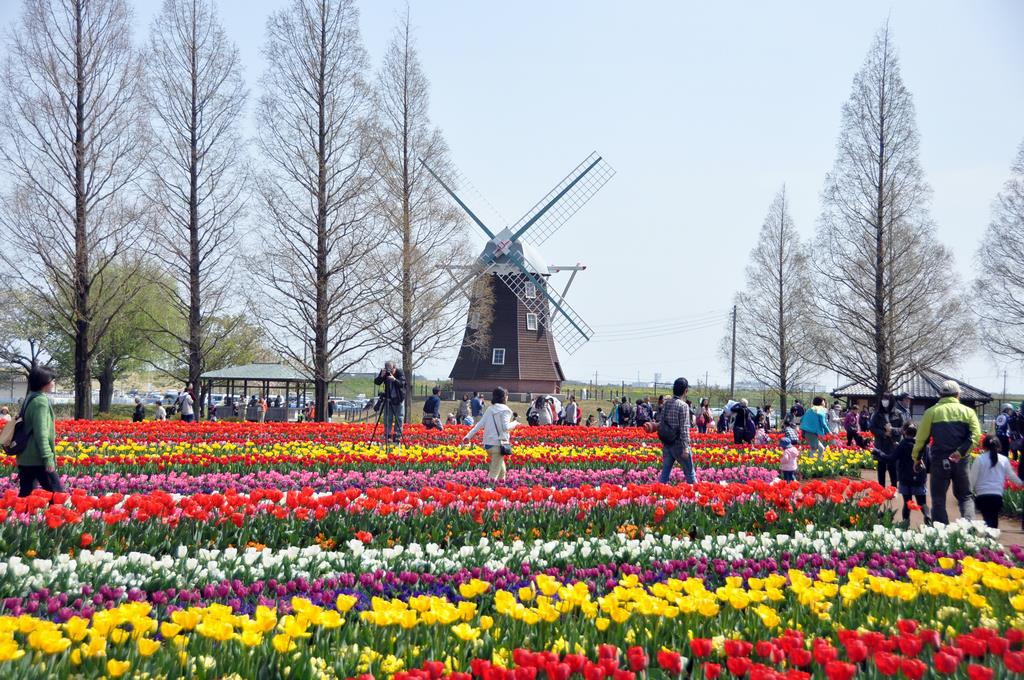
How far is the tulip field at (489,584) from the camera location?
3066 millimetres

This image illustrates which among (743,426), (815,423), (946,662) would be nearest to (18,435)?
(946,662)

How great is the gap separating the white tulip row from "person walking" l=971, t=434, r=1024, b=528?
2740mm

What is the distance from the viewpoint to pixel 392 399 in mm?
15523

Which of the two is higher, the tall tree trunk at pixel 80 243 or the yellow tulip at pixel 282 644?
the tall tree trunk at pixel 80 243

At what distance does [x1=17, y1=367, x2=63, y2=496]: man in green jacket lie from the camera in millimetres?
7668

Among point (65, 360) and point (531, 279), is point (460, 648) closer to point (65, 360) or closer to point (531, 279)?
point (531, 279)

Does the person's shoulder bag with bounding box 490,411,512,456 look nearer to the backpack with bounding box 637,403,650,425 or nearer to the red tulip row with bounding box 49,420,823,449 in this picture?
the red tulip row with bounding box 49,420,823,449

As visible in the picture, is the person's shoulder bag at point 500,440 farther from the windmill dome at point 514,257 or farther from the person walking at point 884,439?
the windmill dome at point 514,257

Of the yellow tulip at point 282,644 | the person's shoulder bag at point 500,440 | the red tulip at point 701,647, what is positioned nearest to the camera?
the red tulip at point 701,647

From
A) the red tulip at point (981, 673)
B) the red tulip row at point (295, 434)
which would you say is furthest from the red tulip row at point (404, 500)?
the red tulip row at point (295, 434)

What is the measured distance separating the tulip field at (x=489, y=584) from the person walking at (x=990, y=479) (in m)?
1.58

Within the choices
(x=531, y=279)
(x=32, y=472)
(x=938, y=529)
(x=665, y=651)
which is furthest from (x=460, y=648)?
(x=531, y=279)

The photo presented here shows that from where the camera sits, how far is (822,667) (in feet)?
9.87

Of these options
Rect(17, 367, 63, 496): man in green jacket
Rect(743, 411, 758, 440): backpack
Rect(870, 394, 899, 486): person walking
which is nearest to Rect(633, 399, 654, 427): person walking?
Rect(743, 411, 758, 440): backpack
